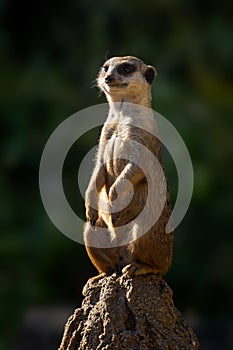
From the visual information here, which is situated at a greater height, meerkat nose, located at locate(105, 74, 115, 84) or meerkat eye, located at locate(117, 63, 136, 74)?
meerkat eye, located at locate(117, 63, 136, 74)

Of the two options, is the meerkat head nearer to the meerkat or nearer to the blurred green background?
the meerkat

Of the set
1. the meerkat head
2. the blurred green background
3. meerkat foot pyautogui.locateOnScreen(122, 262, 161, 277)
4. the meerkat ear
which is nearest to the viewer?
meerkat foot pyautogui.locateOnScreen(122, 262, 161, 277)

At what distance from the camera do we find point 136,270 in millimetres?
5789

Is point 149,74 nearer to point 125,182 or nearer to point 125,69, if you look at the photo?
point 125,69

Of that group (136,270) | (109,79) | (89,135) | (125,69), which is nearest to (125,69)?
(125,69)

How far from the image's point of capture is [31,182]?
1233cm

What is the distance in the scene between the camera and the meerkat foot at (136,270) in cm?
578

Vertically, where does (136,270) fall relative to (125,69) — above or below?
below

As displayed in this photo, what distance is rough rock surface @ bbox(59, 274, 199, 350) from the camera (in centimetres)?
559

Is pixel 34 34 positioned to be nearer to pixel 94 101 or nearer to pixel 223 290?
pixel 94 101

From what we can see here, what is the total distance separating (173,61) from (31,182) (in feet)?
6.18

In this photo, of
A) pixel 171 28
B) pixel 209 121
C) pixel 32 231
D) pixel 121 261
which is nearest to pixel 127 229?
pixel 121 261

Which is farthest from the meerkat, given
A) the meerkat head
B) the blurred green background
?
the blurred green background

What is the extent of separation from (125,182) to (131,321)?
628 millimetres
